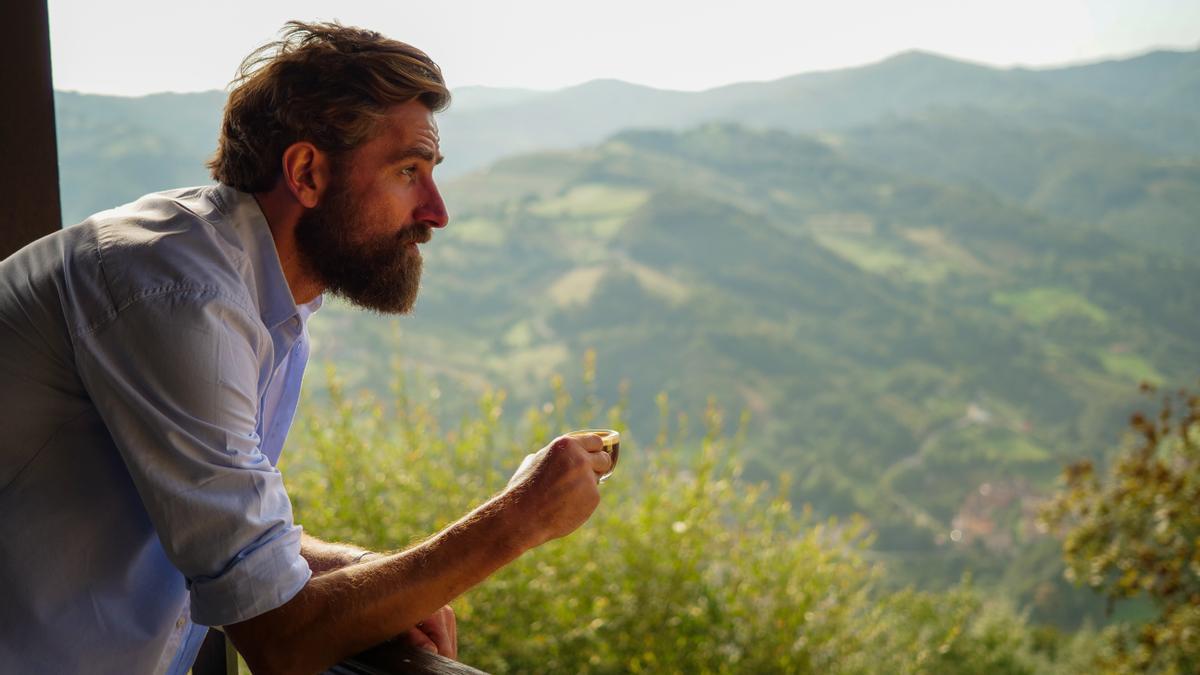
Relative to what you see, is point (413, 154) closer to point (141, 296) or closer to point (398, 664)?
point (141, 296)

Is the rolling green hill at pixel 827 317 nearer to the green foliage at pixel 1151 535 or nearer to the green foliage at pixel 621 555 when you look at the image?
the green foliage at pixel 1151 535

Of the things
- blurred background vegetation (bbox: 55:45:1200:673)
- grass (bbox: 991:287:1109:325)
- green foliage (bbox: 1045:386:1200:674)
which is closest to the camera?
blurred background vegetation (bbox: 55:45:1200:673)

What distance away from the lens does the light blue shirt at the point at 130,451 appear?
812 millimetres

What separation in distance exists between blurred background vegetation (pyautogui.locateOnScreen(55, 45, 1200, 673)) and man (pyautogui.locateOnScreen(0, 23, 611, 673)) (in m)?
2.09

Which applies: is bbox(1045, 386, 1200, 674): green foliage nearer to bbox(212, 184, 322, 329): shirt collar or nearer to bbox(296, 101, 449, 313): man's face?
bbox(296, 101, 449, 313): man's face

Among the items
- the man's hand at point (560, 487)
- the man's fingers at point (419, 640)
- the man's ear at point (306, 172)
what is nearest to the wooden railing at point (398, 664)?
the man's fingers at point (419, 640)

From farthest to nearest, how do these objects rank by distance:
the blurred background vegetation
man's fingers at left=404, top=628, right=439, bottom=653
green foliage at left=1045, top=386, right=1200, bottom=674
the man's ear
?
1. green foliage at left=1045, top=386, right=1200, bottom=674
2. the blurred background vegetation
3. the man's ear
4. man's fingers at left=404, top=628, right=439, bottom=653

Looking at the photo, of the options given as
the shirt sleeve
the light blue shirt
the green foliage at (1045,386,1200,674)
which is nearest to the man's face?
the light blue shirt

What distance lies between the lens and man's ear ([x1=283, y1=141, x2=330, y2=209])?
1068 millimetres

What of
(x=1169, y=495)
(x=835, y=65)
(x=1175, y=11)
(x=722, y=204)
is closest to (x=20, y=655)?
(x=1169, y=495)

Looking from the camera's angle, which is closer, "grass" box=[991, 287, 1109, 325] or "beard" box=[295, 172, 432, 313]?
"beard" box=[295, 172, 432, 313]

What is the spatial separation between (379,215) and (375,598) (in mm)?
434

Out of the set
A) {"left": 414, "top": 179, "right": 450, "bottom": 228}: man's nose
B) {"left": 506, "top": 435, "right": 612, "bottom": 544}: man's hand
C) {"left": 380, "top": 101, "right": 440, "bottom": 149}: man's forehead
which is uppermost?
{"left": 380, "top": 101, "right": 440, "bottom": 149}: man's forehead

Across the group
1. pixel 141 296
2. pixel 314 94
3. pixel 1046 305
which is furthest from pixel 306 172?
pixel 1046 305
